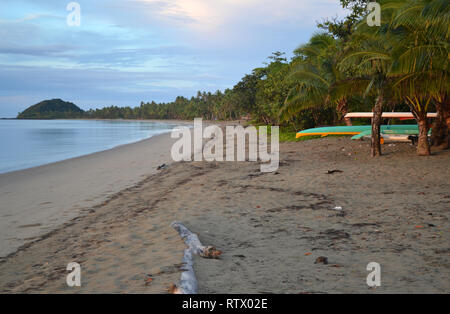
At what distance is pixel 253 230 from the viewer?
18.7 ft

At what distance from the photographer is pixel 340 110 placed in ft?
76.9

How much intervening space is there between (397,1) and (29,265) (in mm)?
11923

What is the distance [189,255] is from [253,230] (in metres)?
1.58

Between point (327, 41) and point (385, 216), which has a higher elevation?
point (327, 41)

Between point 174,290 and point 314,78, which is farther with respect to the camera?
point 314,78

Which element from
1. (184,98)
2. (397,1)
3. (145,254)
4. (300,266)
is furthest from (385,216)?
(184,98)

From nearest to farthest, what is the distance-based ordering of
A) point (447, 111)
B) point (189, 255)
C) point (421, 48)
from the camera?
point (189, 255), point (421, 48), point (447, 111)

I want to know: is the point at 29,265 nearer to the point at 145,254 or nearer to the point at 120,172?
the point at 145,254

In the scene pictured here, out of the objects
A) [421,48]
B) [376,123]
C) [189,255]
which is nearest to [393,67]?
[421,48]

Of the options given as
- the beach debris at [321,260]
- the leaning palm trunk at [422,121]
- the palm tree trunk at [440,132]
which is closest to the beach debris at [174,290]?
the beach debris at [321,260]

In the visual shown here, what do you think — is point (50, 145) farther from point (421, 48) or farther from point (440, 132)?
point (421, 48)

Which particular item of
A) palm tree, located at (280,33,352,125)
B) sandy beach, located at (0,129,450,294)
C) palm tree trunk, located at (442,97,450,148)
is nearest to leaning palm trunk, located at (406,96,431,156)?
sandy beach, located at (0,129,450,294)

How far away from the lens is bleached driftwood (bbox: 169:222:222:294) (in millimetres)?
3412

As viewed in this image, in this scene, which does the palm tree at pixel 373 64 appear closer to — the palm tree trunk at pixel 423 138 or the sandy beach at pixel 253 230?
the palm tree trunk at pixel 423 138
